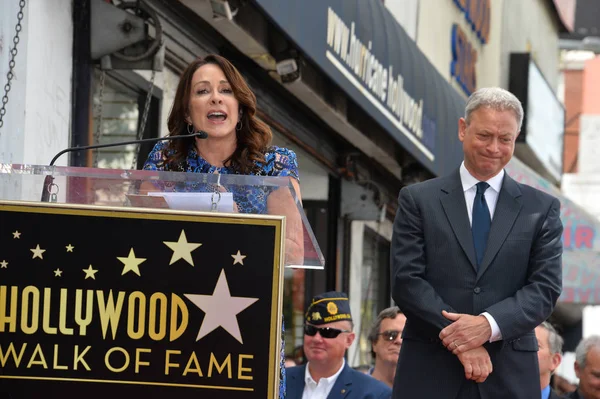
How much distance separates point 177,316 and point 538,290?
2.09 meters

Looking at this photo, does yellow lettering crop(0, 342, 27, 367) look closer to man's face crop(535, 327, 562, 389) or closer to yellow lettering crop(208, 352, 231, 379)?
yellow lettering crop(208, 352, 231, 379)

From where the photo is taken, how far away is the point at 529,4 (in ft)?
94.3

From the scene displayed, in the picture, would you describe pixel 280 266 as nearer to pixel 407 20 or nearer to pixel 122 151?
pixel 122 151

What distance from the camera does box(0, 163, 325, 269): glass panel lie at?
3.87m

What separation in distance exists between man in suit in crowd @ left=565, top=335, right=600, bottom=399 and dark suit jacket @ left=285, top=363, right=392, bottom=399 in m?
1.40

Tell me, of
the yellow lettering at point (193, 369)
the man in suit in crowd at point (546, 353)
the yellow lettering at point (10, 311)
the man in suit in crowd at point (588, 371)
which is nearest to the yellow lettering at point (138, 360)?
the yellow lettering at point (193, 369)

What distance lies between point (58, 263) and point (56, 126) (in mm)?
4102

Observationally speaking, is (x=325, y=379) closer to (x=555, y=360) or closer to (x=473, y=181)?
(x=555, y=360)

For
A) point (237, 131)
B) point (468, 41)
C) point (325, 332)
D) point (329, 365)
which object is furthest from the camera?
point (468, 41)

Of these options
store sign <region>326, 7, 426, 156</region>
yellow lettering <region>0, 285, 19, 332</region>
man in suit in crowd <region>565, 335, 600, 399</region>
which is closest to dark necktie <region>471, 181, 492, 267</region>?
yellow lettering <region>0, 285, 19, 332</region>

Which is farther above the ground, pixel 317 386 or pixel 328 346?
pixel 328 346

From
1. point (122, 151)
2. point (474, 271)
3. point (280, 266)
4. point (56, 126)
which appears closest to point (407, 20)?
point (122, 151)

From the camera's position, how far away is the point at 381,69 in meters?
12.5

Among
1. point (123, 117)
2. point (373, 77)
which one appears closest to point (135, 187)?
point (123, 117)
